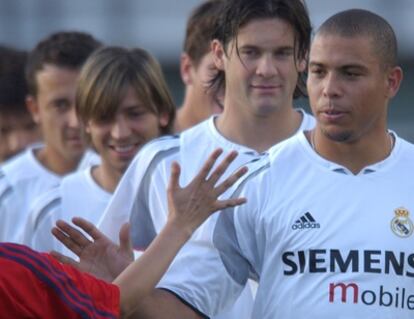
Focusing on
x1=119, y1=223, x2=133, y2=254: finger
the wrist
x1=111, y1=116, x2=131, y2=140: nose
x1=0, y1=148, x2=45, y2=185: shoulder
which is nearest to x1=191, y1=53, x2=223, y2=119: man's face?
x1=111, y1=116, x2=131, y2=140: nose

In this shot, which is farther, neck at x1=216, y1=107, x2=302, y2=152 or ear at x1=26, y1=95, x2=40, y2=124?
ear at x1=26, y1=95, x2=40, y2=124

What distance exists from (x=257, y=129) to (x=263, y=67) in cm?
31

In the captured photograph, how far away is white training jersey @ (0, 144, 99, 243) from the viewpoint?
9125 millimetres

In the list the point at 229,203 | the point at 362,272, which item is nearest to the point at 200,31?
the point at 229,203

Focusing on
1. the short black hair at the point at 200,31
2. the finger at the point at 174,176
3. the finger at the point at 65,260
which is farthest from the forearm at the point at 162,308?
→ the short black hair at the point at 200,31

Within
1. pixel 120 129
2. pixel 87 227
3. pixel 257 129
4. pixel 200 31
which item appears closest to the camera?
pixel 87 227

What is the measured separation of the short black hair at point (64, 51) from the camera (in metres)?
9.36

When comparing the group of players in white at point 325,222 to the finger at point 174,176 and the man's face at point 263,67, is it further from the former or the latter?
the man's face at point 263,67

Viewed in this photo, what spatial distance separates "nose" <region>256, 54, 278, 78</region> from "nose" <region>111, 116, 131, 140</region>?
4.16 ft

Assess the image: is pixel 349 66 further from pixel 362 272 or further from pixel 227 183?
pixel 362 272

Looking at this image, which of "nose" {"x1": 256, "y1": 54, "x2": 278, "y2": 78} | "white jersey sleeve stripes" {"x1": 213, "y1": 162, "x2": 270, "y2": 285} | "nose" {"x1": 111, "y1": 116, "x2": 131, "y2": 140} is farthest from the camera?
"nose" {"x1": 111, "y1": 116, "x2": 131, "y2": 140}

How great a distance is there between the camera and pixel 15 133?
10.8m

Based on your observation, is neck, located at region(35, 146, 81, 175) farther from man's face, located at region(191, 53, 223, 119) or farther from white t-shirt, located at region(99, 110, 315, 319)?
white t-shirt, located at region(99, 110, 315, 319)

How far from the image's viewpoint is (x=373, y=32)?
6.00 meters
